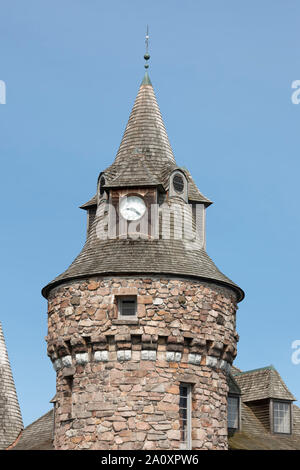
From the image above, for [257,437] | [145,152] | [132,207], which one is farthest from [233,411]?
[145,152]

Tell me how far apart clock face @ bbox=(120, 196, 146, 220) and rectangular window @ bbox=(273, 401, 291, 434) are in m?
9.64

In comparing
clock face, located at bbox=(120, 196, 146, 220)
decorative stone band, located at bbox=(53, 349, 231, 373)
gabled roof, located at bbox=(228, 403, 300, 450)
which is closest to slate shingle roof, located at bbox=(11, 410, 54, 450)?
decorative stone band, located at bbox=(53, 349, 231, 373)

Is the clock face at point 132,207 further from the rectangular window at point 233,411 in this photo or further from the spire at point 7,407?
the spire at point 7,407

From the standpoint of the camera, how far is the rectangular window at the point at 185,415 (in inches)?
1058

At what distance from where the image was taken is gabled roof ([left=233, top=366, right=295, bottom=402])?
3512cm

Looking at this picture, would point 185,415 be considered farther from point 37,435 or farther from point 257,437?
point 37,435

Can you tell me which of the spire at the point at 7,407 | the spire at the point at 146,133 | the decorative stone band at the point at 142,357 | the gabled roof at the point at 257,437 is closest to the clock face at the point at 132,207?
the spire at the point at 146,133

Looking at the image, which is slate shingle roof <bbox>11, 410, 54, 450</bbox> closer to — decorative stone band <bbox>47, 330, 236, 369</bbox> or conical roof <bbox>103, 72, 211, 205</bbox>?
decorative stone band <bbox>47, 330, 236, 369</bbox>

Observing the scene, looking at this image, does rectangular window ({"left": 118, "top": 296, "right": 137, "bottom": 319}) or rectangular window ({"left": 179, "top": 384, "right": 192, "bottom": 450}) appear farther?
rectangular window ({"left": 118, "top": 296, "right": 137, "bottom": 319})

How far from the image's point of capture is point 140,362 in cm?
2677

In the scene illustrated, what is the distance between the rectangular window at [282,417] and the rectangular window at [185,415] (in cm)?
842
